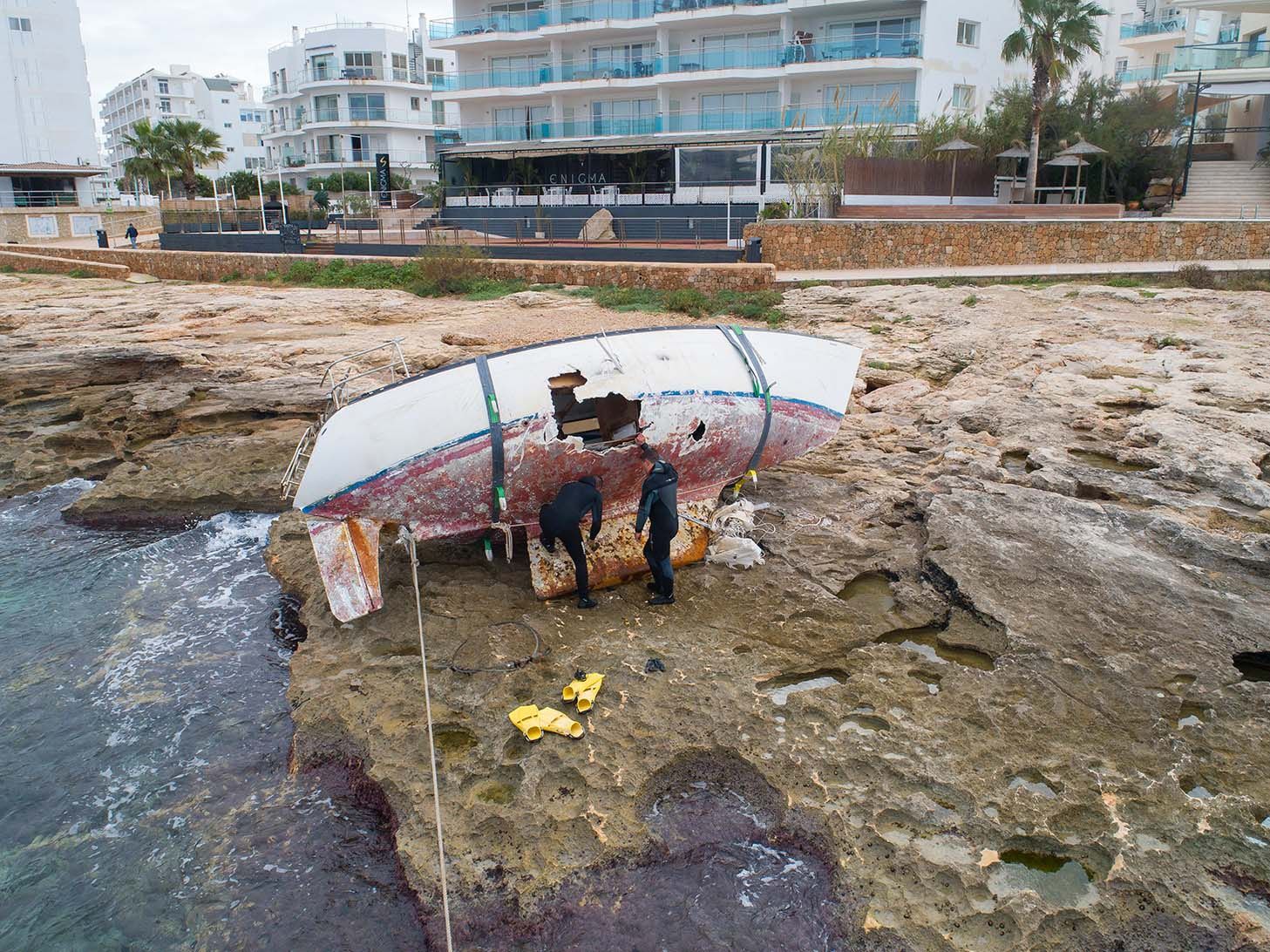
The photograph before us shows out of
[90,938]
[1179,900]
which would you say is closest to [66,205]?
[90,938]

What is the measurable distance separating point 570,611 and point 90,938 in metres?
4.04

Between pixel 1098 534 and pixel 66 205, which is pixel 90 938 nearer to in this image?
pixel 1098 534

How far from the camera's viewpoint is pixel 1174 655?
6820 millimetres

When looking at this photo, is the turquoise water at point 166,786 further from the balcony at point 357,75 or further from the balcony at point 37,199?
the balcony at point 357,75

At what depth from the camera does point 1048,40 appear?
92.3 ft

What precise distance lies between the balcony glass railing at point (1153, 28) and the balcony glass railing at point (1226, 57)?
21.7 metres

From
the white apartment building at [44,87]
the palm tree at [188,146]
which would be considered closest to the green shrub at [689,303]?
the palm tree at [188,146]

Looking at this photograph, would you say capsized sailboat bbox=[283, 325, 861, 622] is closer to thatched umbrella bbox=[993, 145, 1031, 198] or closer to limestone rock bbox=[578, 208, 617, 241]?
thatched umbrella bbox=[993, 145, 1031, 198]

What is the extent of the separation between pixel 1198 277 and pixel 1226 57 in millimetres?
20177

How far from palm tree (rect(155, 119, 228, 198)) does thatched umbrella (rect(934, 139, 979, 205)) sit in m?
39.1

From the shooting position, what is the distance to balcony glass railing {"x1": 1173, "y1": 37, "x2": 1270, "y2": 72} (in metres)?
34.0

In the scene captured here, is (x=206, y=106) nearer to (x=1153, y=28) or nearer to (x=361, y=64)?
(x=361, y=64)

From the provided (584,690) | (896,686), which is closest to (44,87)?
(584,690)

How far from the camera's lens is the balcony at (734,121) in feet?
122
